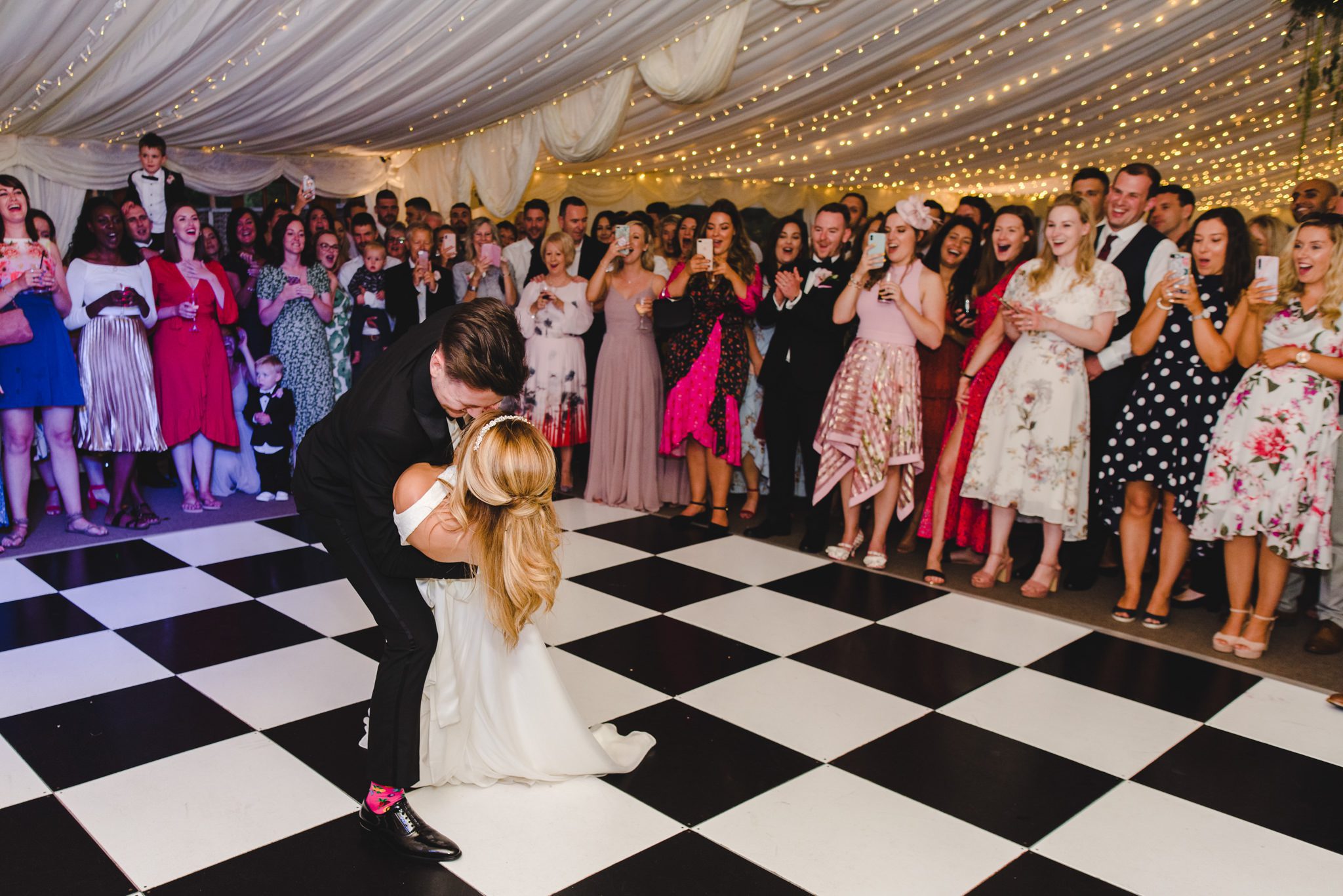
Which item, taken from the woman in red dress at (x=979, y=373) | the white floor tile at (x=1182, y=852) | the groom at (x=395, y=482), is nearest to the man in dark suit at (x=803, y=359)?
the woman in red dress at (x=979, y=373)

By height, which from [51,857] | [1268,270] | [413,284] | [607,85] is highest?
[607,85]

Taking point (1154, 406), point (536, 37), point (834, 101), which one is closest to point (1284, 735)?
point (1154, 406)

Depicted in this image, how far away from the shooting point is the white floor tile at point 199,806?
70.2 inches

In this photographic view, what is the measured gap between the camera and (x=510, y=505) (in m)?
1.70

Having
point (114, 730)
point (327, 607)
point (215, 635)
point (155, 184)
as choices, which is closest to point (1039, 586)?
point (327, 607)

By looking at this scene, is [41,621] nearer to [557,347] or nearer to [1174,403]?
[557,347]

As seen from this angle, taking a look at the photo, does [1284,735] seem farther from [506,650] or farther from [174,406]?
[174,406]

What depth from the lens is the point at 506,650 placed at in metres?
1.98

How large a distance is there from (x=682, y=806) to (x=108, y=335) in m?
3.22

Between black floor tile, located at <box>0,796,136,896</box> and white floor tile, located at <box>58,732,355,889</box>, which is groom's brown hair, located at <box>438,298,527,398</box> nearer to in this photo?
white floor tile, located at <box>58,732,355,889</box>

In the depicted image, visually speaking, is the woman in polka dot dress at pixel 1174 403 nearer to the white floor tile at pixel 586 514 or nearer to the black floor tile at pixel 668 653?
the black floor tile at pixel 668 653

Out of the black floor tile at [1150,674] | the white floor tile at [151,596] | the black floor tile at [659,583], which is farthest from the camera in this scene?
the black floor tile at [659,583]

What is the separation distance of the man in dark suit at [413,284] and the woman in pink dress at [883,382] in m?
2.06

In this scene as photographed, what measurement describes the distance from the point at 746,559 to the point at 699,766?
5.38ft
